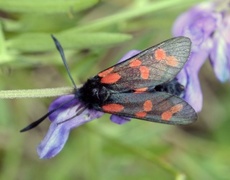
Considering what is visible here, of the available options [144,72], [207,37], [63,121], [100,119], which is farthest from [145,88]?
[100,119]

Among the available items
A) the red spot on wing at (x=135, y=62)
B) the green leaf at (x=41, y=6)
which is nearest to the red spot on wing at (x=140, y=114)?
the red spot on wing at (x=135, y=62)

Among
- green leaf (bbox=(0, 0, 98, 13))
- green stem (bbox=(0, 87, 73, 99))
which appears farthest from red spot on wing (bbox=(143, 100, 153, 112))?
green leaf (bbox=(0, 0, 98, 13))

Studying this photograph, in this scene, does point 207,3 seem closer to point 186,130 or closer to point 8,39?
point 8,39

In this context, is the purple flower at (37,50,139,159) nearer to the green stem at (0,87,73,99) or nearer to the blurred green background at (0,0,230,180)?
the green stem at (0,87,73,99)

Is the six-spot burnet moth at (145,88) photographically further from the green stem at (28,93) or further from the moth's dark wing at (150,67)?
the green stem at (28,93)

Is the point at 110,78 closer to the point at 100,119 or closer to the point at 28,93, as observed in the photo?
the point at 28,93

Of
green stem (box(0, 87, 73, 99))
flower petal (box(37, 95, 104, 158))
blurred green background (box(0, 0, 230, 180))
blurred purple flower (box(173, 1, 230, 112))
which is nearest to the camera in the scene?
green stem (box(0, 87, 73, 99))
